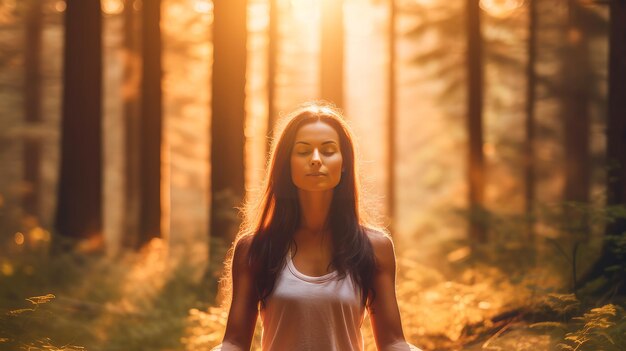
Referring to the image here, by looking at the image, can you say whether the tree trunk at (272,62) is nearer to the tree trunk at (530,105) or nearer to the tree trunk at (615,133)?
the tree trunk at (530,105)

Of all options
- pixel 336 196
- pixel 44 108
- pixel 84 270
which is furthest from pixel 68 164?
pixel 44 108

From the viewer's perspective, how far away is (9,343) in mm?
5211

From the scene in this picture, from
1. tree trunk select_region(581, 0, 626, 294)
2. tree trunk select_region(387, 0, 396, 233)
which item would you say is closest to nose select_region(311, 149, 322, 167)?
tree trunk select_region(581, 0, 626, 294)

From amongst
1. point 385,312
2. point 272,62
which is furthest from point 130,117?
point 385,312

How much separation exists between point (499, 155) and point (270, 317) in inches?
901

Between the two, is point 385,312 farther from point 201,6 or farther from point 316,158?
point 201,6

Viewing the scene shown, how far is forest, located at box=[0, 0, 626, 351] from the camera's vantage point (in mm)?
7660

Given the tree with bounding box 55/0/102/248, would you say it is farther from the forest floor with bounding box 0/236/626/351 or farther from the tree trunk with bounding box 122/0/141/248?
the tree trunk with bounding box 122/0/141/248

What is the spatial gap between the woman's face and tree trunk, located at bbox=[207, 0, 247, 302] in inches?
335

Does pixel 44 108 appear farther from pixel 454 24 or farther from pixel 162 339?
pixel 162 339

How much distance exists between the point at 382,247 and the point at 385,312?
1.18 ft

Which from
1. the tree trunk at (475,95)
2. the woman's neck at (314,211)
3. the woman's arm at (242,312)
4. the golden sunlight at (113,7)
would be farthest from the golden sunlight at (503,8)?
the woman's arm at (242,312)

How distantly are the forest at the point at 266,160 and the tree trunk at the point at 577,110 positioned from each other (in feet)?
0.21

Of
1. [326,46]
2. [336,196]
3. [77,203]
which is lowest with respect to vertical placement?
[77,203]
